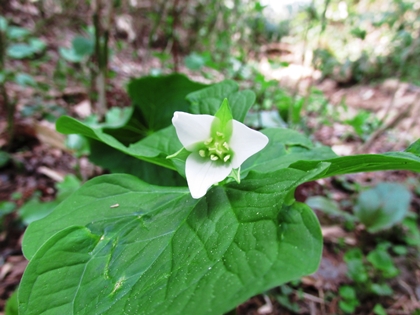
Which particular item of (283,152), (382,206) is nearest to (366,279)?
(382,206)

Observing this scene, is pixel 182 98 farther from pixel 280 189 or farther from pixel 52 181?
pixel 52 181

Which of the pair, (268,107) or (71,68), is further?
(71,68)

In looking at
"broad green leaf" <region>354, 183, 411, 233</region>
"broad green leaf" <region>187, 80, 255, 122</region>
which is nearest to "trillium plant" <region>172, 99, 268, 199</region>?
"broad green leaf" <region>187, 80, 255, 122</region>

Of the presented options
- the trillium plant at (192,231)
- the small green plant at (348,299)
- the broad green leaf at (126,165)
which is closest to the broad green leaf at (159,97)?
the broad green leaf at (126,165)

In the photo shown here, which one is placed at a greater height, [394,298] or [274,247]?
[274,247]

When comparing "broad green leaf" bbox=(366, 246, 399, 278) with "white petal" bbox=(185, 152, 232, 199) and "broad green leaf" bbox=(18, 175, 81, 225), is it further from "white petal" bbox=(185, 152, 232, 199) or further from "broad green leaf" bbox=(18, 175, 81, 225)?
"broad green leaf" bbox=(18, 175, 81, 225)

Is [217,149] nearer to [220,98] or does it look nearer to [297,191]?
[220,98]

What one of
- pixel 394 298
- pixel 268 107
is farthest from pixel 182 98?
pixel 268 107
